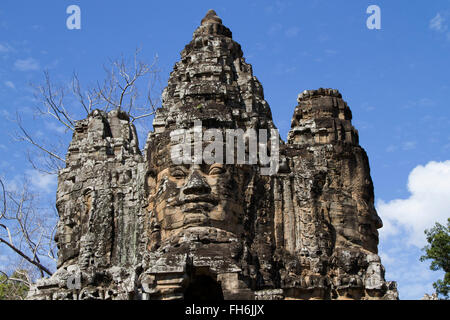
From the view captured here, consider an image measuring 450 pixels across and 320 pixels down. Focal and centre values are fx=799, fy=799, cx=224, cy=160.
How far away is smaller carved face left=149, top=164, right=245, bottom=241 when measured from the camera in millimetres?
17266

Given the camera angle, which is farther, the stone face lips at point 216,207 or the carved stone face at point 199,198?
the carved stone face at point 199,198

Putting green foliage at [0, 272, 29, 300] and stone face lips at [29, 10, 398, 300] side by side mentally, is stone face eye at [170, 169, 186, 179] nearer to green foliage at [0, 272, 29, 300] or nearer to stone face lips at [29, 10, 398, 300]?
stone face lips at [29, 10, 398, 300]

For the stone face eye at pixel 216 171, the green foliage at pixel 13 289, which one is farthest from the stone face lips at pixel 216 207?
the green foliage at pixel 13 289

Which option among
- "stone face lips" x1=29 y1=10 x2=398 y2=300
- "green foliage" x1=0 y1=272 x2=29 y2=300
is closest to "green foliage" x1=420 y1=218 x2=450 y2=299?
"stone face lips" x1=29 y1=10 x2=398 y2=300

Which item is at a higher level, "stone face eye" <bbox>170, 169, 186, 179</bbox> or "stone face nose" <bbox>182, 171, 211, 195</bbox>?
"stone face eye" <bbox>170, 169, 186, 179</bbox>

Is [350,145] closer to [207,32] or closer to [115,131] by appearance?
[207,32]

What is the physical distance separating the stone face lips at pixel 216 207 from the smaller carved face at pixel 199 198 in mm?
27

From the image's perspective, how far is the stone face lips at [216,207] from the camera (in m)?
17.0

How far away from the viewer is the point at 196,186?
1733 centimetres

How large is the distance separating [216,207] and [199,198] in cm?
42

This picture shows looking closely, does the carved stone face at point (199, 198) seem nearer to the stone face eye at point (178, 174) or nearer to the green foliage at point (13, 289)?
the stone face eye at point (178, 174)

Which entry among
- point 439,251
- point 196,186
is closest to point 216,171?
point 196,186
